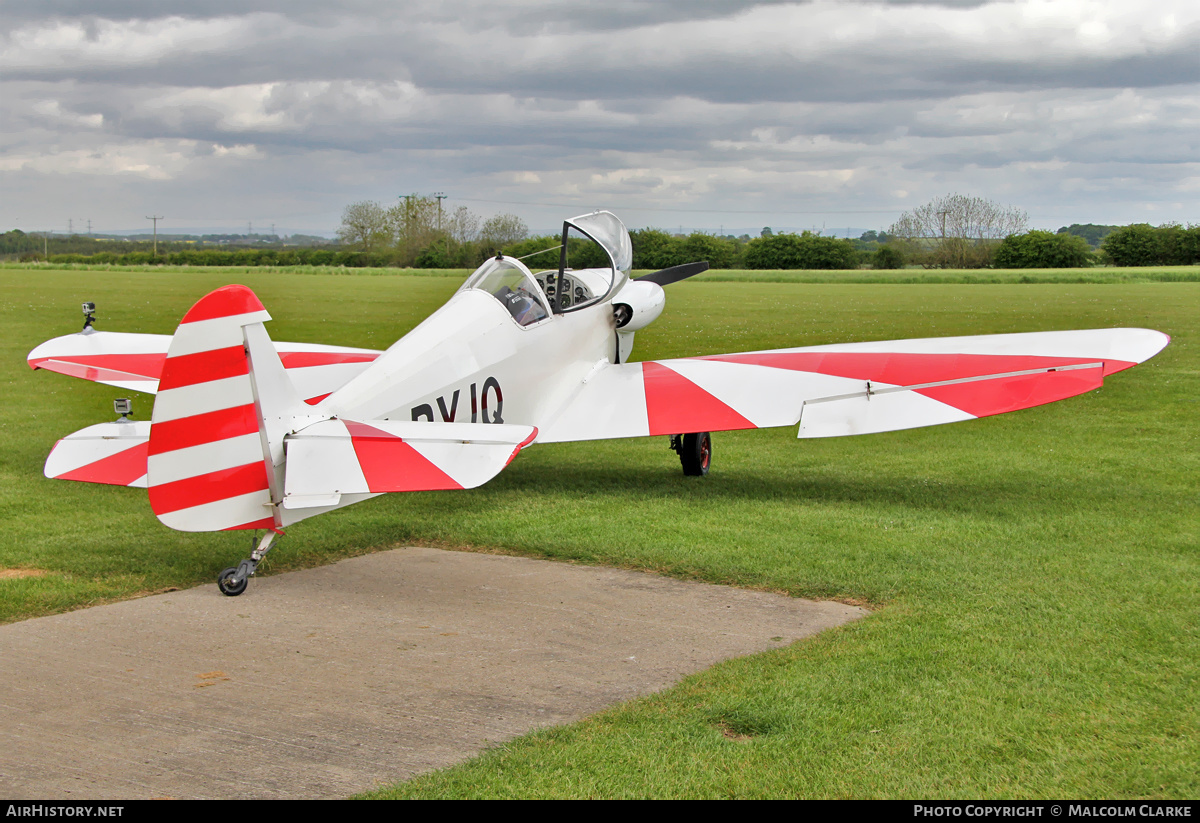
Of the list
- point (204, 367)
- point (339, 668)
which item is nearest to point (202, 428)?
point (204, 367)

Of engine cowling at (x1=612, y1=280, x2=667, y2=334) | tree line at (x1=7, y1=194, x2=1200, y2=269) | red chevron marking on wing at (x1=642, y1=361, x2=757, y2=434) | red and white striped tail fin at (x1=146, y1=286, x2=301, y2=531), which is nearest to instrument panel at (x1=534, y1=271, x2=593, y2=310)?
engine cowling at (x1=612, y1=280, x2=667, y2=334)

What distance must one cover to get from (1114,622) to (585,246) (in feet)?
22.4

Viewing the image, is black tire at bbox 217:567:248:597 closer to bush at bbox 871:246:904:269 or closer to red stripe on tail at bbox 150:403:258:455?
red stripe on tail at bbox 150:403:258:455

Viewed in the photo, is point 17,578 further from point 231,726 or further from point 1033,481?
point 1033,481

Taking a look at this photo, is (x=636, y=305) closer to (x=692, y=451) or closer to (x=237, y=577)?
(x=692, y=451)

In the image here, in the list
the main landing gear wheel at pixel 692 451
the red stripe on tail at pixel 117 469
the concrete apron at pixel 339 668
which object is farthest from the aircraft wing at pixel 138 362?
the concrete apron at pixel 339 668

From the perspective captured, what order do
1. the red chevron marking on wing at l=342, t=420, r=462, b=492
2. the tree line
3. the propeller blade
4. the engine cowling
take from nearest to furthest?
the red chevron marking on wing at l=342, t=420, r=462, b=492 < the engine cowling < the propeller blade < the tree line

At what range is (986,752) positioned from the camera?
153 inches

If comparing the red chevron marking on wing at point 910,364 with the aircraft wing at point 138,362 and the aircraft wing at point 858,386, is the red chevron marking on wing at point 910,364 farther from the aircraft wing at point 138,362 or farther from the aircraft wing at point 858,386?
the aircraft wing at point 138,362

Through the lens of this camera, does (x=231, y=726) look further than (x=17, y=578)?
No

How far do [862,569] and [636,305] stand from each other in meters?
5.37

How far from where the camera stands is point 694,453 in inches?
383

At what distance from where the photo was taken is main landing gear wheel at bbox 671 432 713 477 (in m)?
9.67
